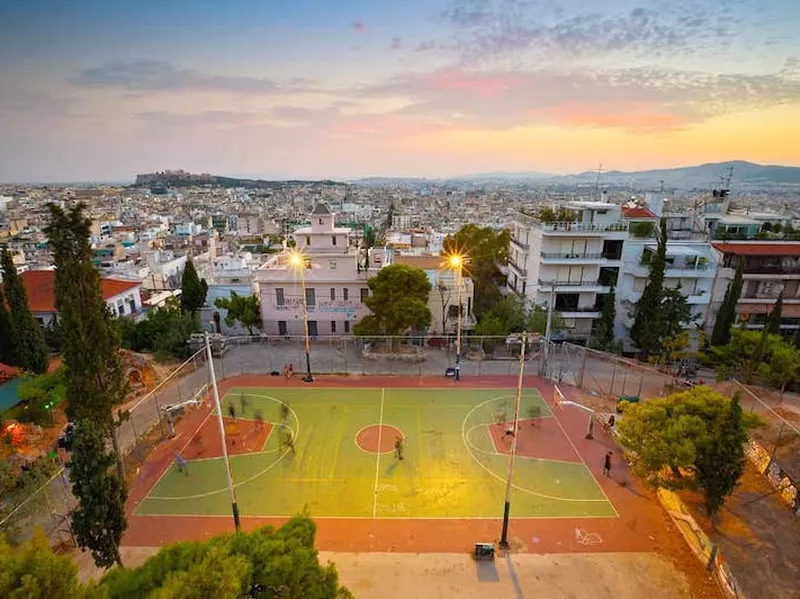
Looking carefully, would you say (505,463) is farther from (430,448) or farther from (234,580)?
(234,580)

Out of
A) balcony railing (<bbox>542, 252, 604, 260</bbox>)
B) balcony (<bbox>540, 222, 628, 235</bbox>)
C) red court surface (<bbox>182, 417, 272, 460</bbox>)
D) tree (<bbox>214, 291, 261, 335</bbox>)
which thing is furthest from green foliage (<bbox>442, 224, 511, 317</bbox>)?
red court surface (<bbox>182, 417, 272, 460</bbox>)

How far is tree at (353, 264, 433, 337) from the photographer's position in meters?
31.1

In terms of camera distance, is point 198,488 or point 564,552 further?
point 198,488

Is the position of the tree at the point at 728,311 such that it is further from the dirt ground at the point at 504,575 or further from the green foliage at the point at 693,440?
the dirt ground at the point at 504,575

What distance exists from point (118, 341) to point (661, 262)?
32.7m

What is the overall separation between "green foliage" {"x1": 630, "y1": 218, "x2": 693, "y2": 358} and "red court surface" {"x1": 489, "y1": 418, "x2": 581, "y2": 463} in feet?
40.2

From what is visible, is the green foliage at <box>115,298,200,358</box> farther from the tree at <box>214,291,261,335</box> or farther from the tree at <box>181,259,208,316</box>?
the tree at <box>181,259,208,316</box>

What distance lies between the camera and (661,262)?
31.0 metres

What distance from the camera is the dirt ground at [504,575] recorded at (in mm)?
14516

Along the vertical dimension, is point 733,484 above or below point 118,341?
below

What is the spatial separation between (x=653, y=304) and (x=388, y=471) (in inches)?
908

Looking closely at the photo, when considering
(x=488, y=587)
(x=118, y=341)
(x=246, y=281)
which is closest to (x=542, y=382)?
(x=488, y=587)


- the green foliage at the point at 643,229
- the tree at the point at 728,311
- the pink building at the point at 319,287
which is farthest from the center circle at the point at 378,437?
the green foliage at the point at 643,229

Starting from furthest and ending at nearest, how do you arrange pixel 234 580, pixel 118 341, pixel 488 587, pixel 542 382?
pixel 542 382, pixel 118 341, pixel 488 587, pixel 234 580
